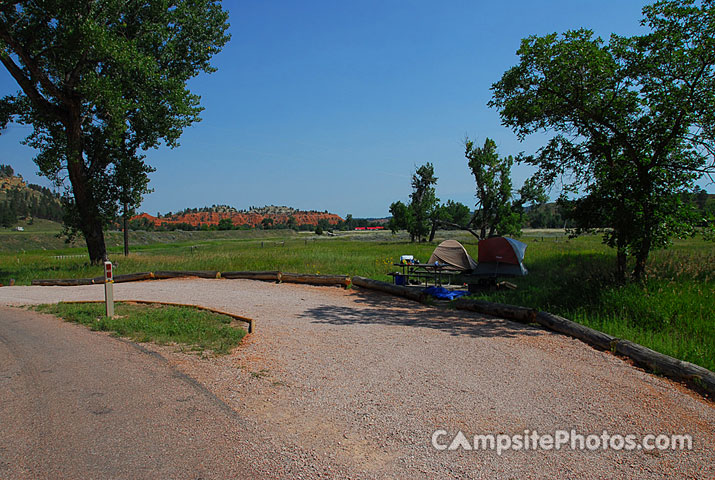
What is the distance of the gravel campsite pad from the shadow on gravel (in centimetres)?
12

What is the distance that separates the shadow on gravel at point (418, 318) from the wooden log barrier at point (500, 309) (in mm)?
191

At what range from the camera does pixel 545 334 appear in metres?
8.17

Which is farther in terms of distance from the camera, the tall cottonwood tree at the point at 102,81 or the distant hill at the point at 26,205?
the distant hill at the point at 26,205

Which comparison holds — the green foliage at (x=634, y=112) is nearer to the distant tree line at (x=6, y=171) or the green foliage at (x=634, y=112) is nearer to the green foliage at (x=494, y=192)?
the green foliage at (x=494, y=192)

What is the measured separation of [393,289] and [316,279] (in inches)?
136

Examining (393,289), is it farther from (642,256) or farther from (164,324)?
(164,324)

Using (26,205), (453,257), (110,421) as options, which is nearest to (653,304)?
(110,421)

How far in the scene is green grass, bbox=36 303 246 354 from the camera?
7.31 metres

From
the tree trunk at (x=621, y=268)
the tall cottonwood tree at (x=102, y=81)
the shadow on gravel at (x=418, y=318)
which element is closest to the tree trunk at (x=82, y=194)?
the tall cottonwood tree at (x=102, y=81)

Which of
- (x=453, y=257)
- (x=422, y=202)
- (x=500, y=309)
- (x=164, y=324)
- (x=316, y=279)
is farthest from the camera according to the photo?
(x=422, y=202)

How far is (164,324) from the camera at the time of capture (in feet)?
A: 27.9

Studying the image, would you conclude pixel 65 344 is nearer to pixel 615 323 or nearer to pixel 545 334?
pixel 545 334

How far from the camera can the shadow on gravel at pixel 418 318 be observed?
28.1ft

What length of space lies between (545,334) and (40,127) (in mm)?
23354
